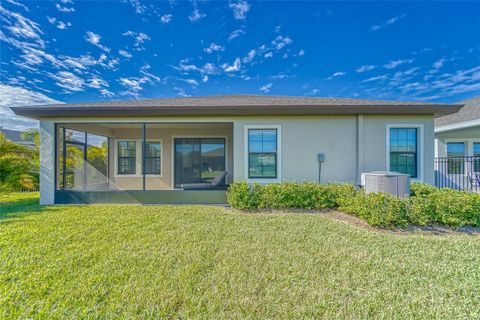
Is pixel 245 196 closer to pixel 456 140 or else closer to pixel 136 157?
pixel 136 157

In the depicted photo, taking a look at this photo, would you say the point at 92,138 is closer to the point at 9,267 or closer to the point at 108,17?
the point at 108,17

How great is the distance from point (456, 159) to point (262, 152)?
969 cm

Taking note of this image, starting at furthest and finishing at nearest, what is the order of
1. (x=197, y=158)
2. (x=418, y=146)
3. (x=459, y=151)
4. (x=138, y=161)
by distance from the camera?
1. (x=459, y=151)
2. (x=138, y=161)
3. (x=197, y=158)
4. (x=418, y=146)

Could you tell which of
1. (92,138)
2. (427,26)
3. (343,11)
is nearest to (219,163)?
(92,138)

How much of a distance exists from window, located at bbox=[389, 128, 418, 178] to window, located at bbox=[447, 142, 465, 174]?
12.8 feet

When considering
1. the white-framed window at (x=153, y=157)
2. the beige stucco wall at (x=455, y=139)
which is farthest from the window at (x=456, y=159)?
the white-framed window at (x=153, y=157)

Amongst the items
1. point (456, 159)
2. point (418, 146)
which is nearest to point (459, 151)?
point (456, 159)

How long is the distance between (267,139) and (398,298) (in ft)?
18.1

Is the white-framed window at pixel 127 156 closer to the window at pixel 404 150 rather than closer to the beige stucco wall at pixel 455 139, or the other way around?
the window at pixel 404 150

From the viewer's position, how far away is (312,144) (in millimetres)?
7234

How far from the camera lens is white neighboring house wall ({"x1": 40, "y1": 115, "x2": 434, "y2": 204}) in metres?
7.10

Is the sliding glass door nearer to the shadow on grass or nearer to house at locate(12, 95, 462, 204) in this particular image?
house at locate(12, 95, 462, 204)

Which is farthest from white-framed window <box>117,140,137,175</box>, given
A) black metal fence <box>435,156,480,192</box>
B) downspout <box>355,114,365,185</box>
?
black metal fence <box>435,156,480,192</box>

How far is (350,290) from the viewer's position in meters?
2.60
